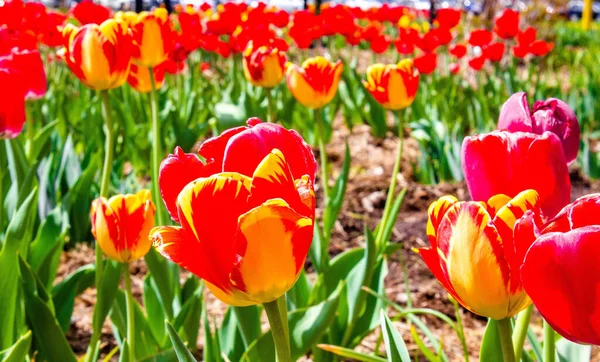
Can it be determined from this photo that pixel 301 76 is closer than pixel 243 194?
No

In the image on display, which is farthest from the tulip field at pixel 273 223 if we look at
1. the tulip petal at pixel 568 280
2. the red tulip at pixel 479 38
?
the red tulip at pixel 479 38

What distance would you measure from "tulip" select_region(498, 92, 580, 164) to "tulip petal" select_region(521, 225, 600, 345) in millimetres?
385

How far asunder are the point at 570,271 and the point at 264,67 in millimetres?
1850

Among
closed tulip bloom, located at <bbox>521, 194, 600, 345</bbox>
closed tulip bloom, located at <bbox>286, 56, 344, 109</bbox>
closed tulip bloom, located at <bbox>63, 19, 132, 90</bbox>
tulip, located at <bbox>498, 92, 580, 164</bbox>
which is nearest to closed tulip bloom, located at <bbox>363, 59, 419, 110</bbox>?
closed tulip bloom, located at <bbox>286, 56, 344, 109</bbox>

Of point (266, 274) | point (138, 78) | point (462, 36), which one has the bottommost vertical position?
point (462, 36)

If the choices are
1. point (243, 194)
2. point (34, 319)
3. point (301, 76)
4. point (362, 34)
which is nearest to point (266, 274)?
point (243, 194)

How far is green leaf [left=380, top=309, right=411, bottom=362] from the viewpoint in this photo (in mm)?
836

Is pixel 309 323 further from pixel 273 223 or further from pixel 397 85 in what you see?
pixel 397 85

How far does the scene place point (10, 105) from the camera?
1.51m

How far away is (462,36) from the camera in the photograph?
1000 cm

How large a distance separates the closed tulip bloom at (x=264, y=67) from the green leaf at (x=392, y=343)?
1.54 meters

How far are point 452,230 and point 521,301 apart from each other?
88mm

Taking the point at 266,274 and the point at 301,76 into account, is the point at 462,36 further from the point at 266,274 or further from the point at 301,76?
the point at 266,274

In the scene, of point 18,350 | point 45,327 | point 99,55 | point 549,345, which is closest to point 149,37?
point 99,55
